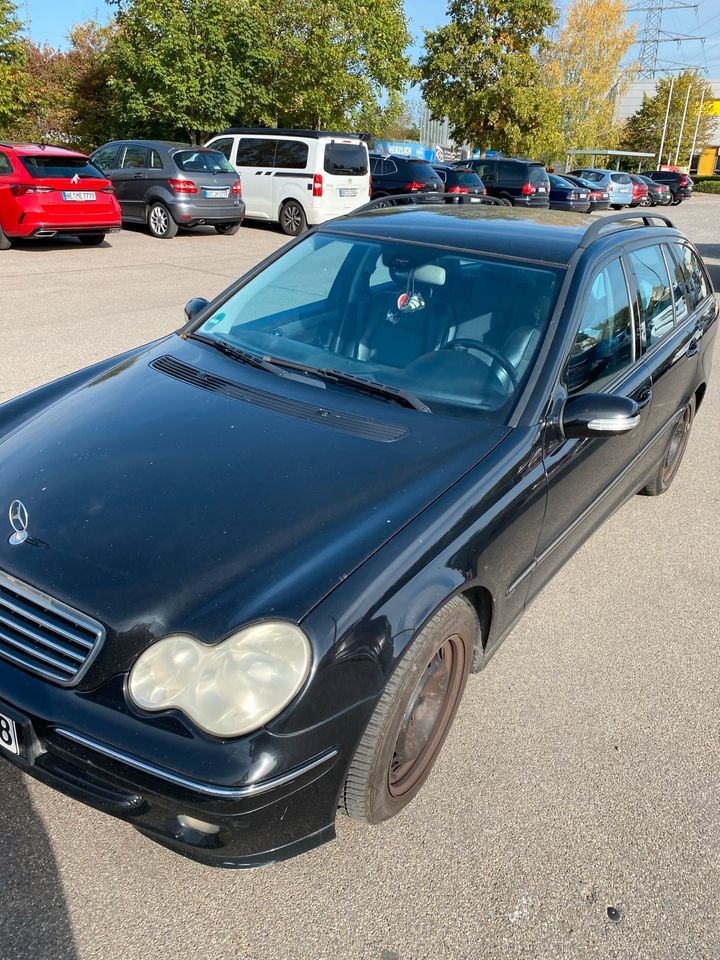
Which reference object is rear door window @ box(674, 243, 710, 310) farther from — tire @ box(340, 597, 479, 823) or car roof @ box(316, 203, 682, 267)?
tire @ box(340, 597, 479, 823)

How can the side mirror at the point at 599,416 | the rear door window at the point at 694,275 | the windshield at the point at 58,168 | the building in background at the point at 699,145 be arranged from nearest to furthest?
the side mirror at the point at 599,416 → the rear door window at the point at 694,275 → the windshield at the point at 58,168 → the building in background at the point at 699,145

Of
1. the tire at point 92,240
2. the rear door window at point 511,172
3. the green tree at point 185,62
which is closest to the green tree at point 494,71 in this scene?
the rear door window at point 511,172

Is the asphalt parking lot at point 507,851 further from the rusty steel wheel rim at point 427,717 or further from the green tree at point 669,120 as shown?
the green tree at point 669,120

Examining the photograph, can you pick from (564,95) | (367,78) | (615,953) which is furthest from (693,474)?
(564,95)

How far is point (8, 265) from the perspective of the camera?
1112 cm

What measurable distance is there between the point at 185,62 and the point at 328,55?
4372 mm

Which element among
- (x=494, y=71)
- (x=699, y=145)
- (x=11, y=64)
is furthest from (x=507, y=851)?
(x=699, y=145)

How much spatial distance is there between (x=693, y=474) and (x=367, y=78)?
22065 mm

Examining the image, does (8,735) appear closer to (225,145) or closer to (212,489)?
(212,489)

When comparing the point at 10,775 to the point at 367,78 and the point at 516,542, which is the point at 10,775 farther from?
the point at 367,78

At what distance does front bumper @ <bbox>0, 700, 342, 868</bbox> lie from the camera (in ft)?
6.11

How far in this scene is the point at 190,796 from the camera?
1.85m

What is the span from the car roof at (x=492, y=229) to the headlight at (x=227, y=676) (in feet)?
6.43

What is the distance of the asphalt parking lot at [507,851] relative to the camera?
2070 millimetres
